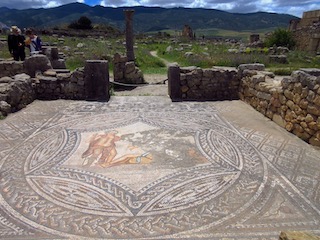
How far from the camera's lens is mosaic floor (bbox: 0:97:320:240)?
2.69 metres

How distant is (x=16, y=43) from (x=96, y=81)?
325 cm

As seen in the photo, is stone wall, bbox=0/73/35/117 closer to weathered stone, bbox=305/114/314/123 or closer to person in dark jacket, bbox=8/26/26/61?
person in dark jacket, bbox=8/26/26/61

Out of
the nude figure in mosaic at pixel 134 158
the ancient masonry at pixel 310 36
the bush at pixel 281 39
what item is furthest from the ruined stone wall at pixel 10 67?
the ancient masonry at pixel 310 36

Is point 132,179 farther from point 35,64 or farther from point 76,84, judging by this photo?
point 35,64

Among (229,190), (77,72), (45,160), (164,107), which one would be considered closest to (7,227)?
(45,160)

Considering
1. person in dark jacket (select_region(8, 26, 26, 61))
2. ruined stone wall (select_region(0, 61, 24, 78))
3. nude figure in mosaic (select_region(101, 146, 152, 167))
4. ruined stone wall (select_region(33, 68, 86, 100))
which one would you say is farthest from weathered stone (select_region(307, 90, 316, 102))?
person in dark jacket (select_region(8, 26, 26, 61))

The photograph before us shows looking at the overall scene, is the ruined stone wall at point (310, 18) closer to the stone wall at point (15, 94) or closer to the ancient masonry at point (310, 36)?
the ancient masonry at point (310, 36)

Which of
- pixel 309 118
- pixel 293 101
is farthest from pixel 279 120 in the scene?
pixel 309 118

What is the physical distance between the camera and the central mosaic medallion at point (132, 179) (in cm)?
276

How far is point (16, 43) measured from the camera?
8656 millimetres

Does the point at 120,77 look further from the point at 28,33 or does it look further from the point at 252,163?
the point at 252,163

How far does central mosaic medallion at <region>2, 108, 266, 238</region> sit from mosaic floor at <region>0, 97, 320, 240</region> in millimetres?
11

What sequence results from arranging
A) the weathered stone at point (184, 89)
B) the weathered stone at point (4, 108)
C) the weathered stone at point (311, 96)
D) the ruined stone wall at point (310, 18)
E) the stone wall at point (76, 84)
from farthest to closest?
the ruined stone wall at point (310, 18)
the weathered stone at point (184, 89)
the stone wall at point (76, 84)
the weathered stone at point (4, 108)
the weathered stone at point (311, 96)

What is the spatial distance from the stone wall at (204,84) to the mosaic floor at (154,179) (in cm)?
211
